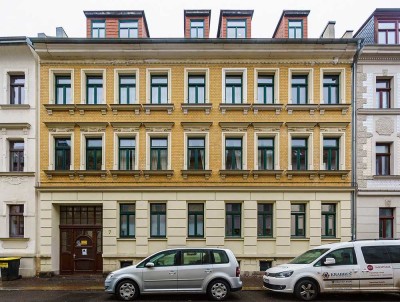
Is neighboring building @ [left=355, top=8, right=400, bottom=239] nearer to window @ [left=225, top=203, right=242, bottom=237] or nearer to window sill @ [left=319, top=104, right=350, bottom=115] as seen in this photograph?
window sill @ [left=319, top=104, right=350, bottom=115]

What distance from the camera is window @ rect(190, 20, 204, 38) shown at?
1606cm

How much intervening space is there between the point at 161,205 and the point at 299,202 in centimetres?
652

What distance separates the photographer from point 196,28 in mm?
16062

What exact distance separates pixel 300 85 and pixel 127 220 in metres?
10.5

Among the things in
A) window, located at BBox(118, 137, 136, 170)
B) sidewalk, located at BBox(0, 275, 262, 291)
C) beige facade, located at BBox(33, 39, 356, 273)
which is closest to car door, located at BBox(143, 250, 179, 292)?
sidewalk, located at BBox(0, 275, 262, 291)

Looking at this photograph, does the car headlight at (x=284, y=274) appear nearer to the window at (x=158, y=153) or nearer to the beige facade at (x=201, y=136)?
the beige facade at (x=201, y=136)

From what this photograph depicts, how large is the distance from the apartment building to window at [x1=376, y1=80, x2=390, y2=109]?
153 cm

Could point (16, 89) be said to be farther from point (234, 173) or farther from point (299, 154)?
point (299, 154)

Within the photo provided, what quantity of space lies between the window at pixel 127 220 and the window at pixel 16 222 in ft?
14.9

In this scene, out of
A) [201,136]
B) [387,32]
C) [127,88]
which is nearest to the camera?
[201,136]

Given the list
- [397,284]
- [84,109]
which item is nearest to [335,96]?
[397,284]

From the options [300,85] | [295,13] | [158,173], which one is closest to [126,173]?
[158,173]

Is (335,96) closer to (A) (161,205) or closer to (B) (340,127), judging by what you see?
(B) (340,127)

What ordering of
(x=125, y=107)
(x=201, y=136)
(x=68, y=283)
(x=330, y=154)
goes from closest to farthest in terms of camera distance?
(x=68, y=283) < (x=125, y=107) < (x=201, y=136) < (x=330, y=154)
